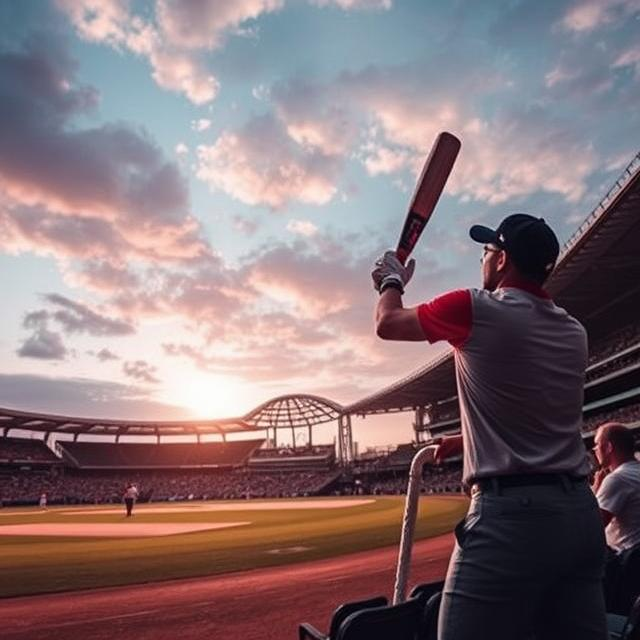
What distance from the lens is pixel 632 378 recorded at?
137 ft

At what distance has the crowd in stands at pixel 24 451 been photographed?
74938 mm

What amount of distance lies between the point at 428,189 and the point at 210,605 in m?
8.08

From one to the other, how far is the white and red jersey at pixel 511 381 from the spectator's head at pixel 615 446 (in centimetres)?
227

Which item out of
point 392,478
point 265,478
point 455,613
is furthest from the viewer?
point 265,478

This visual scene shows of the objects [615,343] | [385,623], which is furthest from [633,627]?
[615,343]

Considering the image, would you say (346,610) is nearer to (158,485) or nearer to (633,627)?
(633,627)

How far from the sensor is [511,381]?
2102mm

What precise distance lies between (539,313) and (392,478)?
82454mm

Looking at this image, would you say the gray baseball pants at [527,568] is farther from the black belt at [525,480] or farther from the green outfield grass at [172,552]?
the green outfield grass at [172,552]

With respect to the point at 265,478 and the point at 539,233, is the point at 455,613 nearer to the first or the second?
the point at 539,233

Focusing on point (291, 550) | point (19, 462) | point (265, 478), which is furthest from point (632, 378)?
point (19, 462)

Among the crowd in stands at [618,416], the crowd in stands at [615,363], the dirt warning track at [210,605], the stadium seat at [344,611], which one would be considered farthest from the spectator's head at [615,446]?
the crowd in stands at [615,363]

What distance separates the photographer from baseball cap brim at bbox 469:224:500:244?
2.41 meters

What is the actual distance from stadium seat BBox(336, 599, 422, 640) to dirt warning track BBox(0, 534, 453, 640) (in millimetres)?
4686
